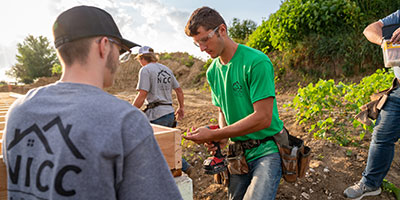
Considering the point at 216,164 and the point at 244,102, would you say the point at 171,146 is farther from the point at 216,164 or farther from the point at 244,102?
the point at 244,102

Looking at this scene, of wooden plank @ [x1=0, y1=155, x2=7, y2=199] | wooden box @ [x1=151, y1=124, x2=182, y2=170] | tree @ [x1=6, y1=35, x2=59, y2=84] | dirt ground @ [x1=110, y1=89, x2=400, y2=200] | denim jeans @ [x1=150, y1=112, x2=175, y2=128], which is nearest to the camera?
wooden plank @ [x1=0, y1=155, x2=7, y2=199]

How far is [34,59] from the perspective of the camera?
136ft

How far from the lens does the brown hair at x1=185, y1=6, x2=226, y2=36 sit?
2281mm

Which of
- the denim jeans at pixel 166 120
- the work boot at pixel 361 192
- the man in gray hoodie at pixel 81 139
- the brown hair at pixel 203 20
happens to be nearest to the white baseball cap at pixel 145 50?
the denim jeans at pixel 166 120

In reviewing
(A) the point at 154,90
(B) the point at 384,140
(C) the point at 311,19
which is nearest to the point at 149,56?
(A) the point at 154,90

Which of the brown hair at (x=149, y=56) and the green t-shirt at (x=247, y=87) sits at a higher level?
the brown hair at (x=149, y=56)

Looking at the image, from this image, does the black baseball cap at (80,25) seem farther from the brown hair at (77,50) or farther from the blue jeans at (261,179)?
the blue jeans at (261,179)

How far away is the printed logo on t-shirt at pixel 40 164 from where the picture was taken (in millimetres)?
973

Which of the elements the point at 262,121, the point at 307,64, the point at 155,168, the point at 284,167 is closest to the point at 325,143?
the point at 284,167

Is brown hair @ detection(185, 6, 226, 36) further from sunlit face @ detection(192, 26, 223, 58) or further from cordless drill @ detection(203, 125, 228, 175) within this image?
cordless drill @ detection(203, 125, 228, 175)

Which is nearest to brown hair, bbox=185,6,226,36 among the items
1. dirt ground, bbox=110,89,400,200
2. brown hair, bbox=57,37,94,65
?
A: brown hair, bbox=57,37,94,65

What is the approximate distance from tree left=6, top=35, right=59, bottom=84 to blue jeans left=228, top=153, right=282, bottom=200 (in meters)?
45.6

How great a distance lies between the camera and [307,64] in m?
10.4

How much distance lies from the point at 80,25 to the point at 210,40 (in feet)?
4.27
